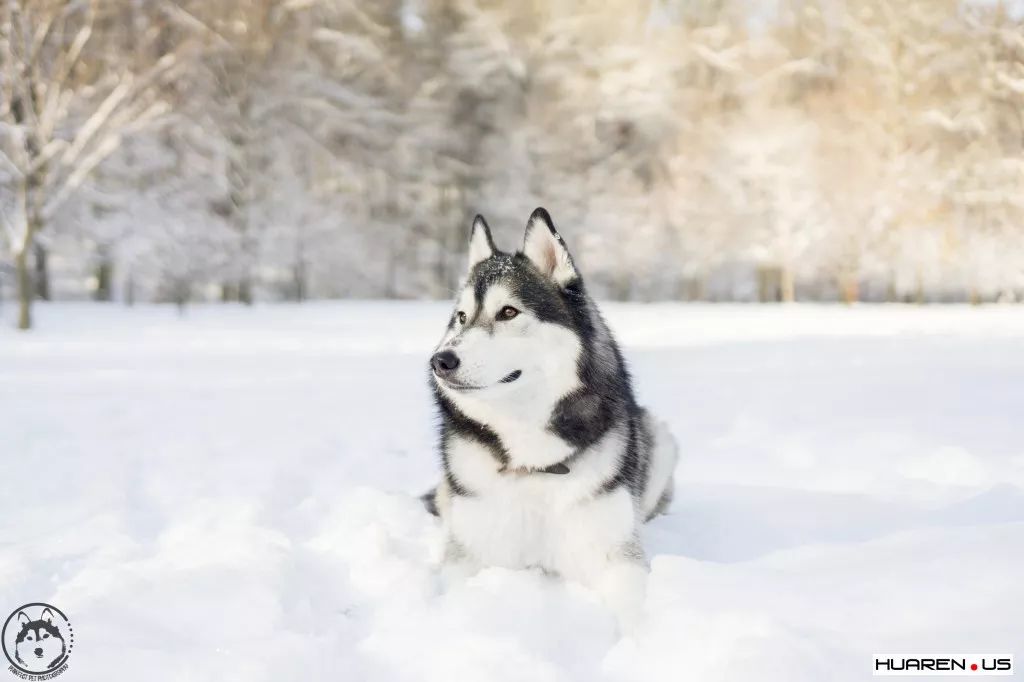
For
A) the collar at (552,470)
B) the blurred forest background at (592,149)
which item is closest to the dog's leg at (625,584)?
the collar at (552,470)

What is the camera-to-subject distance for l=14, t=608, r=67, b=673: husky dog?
232cm

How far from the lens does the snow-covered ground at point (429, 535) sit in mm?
2381

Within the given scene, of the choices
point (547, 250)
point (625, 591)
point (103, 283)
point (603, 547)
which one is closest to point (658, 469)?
point (603, 547)

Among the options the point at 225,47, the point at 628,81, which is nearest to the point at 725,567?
the point at 225,47

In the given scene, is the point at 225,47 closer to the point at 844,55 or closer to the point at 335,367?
the point at 335,367

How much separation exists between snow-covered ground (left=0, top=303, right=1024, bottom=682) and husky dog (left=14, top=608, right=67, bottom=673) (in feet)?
0.24

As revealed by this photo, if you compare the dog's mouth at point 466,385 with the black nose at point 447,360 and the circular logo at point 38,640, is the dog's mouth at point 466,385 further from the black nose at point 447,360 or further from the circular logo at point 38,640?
the circular logo at point 38,640

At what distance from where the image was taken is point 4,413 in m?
5.95

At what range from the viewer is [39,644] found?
238 cm

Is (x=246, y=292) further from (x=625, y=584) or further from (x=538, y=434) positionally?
(x=625, y=584)

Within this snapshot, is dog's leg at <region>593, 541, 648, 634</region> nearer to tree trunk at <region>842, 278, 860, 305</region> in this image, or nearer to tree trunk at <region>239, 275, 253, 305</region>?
tree trunk at <region>239, 275, 253, 305</region>

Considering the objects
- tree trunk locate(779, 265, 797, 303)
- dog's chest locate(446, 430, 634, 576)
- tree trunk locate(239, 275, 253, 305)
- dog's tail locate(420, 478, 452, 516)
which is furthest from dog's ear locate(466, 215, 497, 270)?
tree trunk locate(779, 265, 797, 303)

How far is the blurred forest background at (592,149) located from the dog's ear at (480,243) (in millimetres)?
16205

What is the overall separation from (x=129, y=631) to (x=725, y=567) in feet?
7.09
